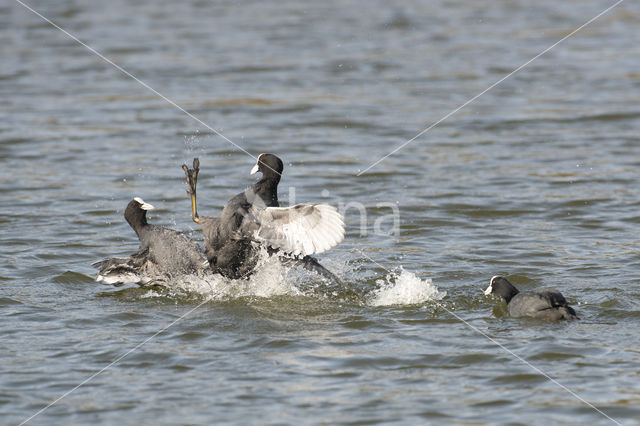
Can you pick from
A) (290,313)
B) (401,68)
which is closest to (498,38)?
(401,68)

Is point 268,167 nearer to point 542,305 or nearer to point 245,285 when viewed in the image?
point 245,285

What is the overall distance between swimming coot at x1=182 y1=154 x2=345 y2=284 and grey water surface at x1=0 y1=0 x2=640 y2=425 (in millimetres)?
183

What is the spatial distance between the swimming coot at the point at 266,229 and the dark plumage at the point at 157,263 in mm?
192

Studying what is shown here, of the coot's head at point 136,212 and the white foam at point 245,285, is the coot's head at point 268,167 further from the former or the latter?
the coot's head at point 136,212

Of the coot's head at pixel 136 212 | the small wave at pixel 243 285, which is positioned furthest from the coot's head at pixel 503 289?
the coot's head at pixel 136 212

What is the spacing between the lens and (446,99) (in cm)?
1250

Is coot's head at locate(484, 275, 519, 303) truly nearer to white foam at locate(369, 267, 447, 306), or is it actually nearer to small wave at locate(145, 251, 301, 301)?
white foam at locate(369, 267, 447, 306)

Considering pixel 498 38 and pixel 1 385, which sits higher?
pixel 498 38

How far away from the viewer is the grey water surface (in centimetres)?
484

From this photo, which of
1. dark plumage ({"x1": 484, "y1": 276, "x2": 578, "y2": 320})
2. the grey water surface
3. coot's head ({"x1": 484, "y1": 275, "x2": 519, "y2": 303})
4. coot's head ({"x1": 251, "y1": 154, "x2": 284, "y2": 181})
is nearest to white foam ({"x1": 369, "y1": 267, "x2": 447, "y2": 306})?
the grey water surface

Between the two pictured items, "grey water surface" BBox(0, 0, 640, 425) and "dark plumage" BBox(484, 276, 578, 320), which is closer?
"grey water surface" BBox(0, 0, 640, 425)

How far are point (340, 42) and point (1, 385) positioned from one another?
1206cm

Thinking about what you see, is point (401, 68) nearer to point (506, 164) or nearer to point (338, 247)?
point (506, 164)

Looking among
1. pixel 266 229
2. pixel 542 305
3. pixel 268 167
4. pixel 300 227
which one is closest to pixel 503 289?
pixel 542 305
